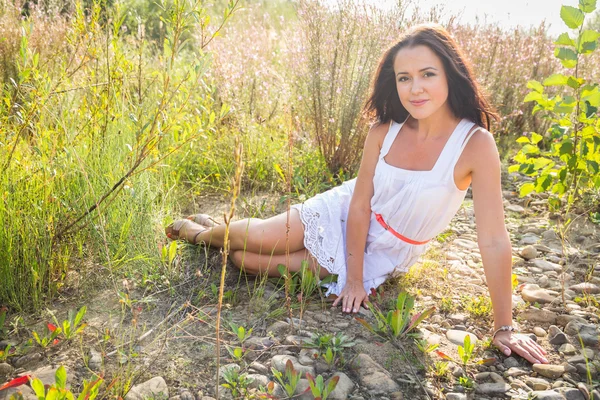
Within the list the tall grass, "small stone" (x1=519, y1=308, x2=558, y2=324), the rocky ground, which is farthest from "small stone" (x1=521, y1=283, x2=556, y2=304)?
the tall grass

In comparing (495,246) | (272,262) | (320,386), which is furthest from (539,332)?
(272,262)

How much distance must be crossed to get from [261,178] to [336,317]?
1653 mm

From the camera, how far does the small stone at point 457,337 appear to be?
2.27 m

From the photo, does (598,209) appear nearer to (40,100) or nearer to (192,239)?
(192,239)

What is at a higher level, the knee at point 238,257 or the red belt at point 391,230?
the red belt at point 391,230

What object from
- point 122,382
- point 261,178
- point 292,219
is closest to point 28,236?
point 122,382

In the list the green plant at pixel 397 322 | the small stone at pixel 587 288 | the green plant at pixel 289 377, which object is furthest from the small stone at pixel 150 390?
the small stone at pixel 587 288

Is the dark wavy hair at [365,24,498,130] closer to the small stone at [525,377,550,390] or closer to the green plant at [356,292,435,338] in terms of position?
the green plant at [356,292,435,338]

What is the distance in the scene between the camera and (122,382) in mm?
1776

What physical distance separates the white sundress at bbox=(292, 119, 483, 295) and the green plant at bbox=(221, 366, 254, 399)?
787 millimetres

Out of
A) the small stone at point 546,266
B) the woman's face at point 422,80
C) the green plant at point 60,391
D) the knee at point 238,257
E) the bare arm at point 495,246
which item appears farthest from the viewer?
the small stone at point 546,266

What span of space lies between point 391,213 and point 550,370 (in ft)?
3.10

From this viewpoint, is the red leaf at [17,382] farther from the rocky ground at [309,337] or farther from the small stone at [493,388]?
the small stone at [493,388]

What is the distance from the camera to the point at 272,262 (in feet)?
8.92
